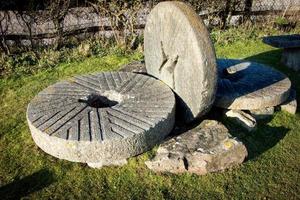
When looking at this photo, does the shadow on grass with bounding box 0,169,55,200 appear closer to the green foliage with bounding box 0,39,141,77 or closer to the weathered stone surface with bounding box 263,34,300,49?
the green foliage with bounding box 0,39,141,77

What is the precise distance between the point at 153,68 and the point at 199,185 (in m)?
1.99

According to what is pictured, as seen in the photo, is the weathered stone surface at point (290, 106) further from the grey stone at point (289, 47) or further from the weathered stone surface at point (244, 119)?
the grey stone at point (289, 47)

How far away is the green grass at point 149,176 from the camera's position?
12.9 ft

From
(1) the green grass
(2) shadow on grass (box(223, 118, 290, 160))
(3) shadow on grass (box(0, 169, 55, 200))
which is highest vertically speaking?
(2) shadow on grass (box(223, 118, 290, 160))

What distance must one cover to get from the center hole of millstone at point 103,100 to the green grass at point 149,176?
84 centimetres

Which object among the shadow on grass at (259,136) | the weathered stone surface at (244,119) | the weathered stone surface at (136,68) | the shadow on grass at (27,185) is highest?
the weathered stone surface at (136,68)

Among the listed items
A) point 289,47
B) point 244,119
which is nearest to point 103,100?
point 244,119

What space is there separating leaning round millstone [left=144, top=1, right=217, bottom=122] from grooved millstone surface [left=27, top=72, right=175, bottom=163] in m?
0.21

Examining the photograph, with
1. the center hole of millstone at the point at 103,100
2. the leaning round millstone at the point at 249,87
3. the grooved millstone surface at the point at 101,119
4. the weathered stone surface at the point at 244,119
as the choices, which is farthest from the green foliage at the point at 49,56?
the weathered stone surface at the point at 244,119

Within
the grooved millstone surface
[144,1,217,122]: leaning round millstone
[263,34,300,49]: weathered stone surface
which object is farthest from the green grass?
[263,34,300,49]: weathered stone surface

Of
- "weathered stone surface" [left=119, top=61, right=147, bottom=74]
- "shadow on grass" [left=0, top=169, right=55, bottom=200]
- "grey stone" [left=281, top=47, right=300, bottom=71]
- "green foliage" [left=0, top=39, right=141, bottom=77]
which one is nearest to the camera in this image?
"shadow on grass" [left=0, top=169, right=55, bottom=200]

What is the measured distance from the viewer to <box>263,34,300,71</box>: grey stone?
638 centimetres

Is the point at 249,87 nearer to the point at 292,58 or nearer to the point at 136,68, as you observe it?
the point at 136,68

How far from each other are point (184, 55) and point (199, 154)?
3.67 feet
